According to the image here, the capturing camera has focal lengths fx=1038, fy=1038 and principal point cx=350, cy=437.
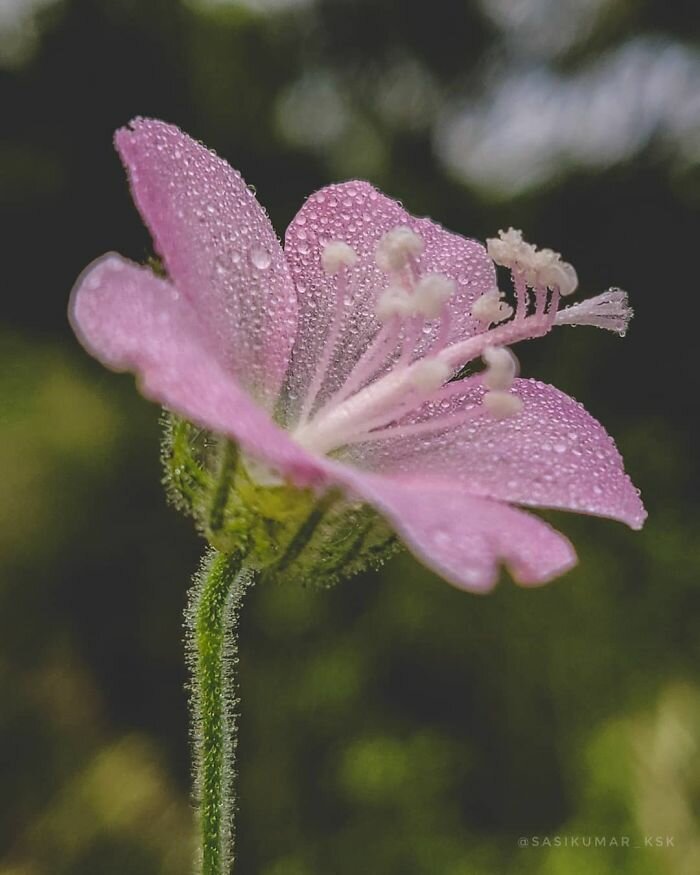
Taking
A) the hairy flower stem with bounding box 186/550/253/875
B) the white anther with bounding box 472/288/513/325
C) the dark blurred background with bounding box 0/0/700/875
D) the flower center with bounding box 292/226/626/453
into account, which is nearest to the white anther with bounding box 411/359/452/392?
the flower center with bounding box 292/226/626/453

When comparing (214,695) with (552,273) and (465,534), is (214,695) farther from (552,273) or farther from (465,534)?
(552,273)

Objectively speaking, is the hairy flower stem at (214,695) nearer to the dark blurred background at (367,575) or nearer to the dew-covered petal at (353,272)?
the dew-covered petal at (353,272)

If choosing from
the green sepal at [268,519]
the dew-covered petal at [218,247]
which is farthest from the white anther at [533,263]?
the green sepal at [268,519]

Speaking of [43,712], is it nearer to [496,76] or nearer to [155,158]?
[155,158]

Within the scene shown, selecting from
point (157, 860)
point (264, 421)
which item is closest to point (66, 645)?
point (157, 860)

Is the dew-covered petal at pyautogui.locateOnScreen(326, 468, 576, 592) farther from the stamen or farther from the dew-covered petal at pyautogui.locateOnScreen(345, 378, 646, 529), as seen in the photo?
the stamen
